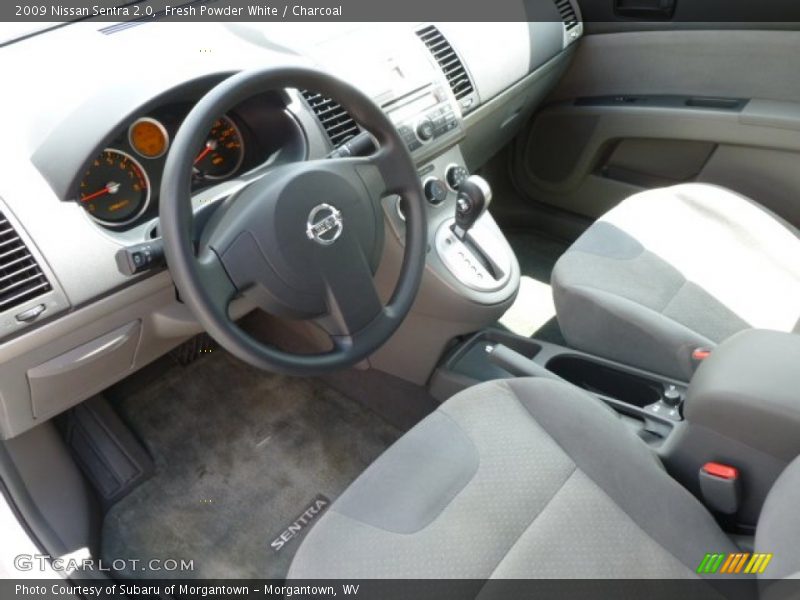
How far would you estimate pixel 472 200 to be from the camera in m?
1.47

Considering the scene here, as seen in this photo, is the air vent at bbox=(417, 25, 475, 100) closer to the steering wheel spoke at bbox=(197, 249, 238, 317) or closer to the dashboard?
the dashboard

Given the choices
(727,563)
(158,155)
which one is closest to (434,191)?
(158,155)

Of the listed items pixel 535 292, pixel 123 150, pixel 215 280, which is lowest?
pixel 535 292

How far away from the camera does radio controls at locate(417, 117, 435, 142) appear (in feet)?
5.01

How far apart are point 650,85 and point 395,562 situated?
1.59m

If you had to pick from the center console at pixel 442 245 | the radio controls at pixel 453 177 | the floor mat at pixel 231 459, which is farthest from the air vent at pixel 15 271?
the radio controls at pixel 453 177

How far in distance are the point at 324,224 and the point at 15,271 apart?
44cm

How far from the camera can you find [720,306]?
4.73ft

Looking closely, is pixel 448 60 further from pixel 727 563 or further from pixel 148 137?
pixel 727 563

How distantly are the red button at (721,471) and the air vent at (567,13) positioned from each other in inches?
54.8

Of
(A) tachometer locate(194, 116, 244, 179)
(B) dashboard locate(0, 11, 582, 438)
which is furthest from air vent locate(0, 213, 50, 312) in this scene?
(A) tachometer locate(194, 116, 244, 179)

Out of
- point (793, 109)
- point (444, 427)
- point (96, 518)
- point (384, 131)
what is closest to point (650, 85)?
point (793, 109)

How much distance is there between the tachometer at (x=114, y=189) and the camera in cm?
113

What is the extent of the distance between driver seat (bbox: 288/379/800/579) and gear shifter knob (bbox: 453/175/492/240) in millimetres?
447
